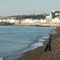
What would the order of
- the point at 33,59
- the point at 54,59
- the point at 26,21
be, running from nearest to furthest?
the point at 54,59 → the point at 33,59 → the point at 26,21

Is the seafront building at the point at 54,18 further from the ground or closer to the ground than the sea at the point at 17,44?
closer to the ground

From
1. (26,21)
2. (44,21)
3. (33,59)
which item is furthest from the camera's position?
(26,21)

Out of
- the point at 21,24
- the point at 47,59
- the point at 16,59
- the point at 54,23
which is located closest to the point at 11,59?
the point at 16,59

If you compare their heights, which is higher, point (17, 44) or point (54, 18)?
point (17, 44)

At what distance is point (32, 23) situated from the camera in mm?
191125

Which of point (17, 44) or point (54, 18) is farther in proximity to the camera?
point (54, 18)

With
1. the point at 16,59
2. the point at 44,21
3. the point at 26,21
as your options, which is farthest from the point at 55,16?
the point at 16,59

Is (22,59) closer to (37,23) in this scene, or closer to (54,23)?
(54,23)

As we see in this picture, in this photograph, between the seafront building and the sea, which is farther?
the seafront building

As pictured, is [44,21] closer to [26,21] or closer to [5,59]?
[26,21]

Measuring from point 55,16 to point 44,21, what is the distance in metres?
9.98

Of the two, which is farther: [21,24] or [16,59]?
[21,24]

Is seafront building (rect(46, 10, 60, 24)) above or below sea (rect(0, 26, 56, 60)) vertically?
below

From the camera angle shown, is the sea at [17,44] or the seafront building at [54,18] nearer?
the sea at [17,44]
